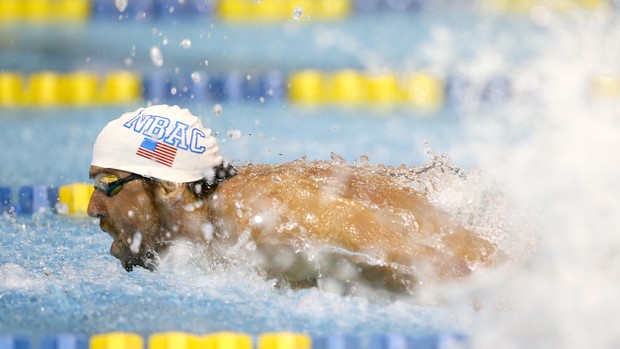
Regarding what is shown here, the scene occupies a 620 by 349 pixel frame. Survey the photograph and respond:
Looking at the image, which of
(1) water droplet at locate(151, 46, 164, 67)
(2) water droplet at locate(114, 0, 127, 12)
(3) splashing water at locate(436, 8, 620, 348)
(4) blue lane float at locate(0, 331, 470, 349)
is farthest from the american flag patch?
(2) water droplet at locate(114, 0, 127, 12)

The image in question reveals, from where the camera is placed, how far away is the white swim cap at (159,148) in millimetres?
2365

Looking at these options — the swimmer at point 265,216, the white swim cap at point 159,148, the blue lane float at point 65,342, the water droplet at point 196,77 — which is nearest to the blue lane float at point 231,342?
the blue lane float at point 65,342

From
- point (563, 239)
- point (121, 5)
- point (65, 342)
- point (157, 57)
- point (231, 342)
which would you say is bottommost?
point (65, 342)

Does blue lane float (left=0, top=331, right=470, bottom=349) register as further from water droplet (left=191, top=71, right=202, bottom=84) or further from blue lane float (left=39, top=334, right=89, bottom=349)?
water droplet (left=191, top=71, right=202, bottom=84)

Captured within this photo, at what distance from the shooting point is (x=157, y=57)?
19.2 ft

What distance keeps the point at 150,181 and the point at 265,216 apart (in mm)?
298

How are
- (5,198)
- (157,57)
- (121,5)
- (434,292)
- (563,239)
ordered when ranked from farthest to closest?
(121,5) < (157,57) < (5,198) < (434,292) < (563,239)

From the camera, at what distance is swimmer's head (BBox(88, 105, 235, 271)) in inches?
92.8

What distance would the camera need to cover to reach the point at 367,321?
2.38 meters

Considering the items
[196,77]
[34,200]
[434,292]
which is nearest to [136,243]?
[434,292]

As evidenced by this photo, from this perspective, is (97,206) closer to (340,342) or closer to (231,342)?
(231,342)

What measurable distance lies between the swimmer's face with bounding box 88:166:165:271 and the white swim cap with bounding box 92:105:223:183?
0.11 feet

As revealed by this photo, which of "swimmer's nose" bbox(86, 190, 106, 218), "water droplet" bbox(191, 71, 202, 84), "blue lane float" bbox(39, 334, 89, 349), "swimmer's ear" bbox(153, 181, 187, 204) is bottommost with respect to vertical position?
"blue lane float" bbox(39, 334, 89, 349)

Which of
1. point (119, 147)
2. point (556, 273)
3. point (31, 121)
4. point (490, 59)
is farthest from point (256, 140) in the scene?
point (556, 273)
